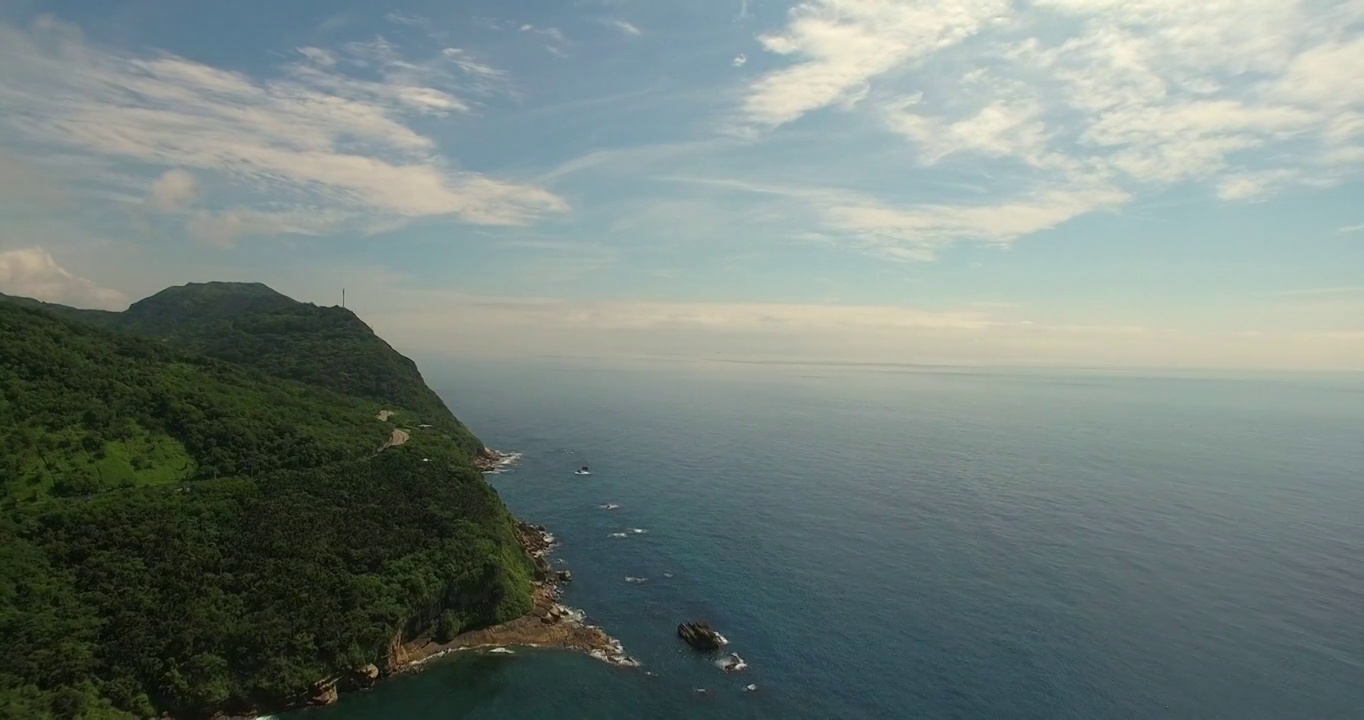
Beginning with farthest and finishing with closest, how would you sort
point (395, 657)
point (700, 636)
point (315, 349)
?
point (315, 349)
point (700, 636)
point (395, 657)

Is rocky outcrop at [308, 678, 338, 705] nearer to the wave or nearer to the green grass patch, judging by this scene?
the green grass patch

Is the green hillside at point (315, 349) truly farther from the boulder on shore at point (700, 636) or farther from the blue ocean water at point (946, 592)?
the boulder on shore at point (700, 636)

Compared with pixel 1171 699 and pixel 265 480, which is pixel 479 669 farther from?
pixel 1171 699

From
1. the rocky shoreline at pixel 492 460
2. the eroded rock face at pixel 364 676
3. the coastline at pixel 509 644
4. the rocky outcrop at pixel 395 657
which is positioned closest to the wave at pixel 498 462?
the rocky shoreline at pixel 492 460

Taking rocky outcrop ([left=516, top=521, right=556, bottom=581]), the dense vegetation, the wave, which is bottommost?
rocky outcrop ([left=516, top=521, right=556, bottom=581])

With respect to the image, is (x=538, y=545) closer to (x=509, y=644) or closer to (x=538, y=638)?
(x=538, y=638)

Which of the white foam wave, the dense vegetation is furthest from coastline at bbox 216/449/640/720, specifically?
the white foam wave

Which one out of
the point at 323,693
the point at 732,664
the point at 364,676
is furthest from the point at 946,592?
the point at 323,693
